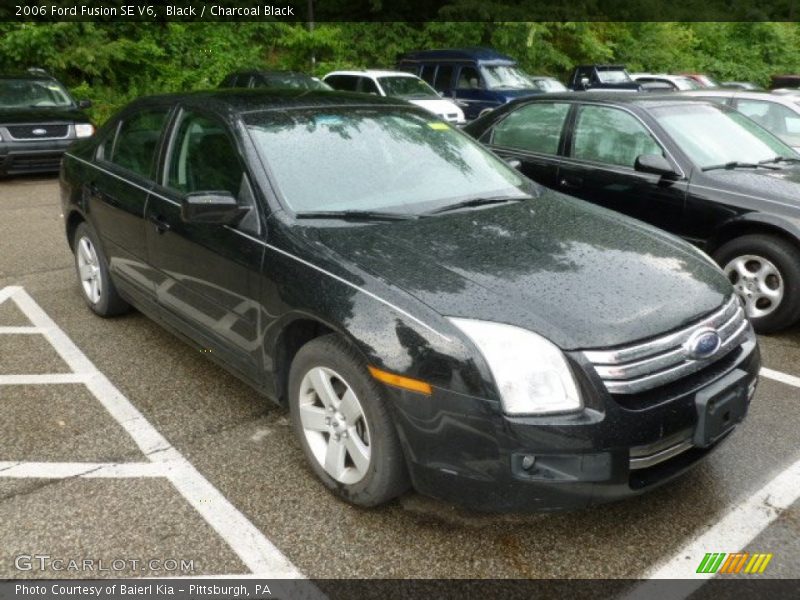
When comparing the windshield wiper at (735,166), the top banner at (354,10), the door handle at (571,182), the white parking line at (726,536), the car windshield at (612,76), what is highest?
the top banner at (354,10)

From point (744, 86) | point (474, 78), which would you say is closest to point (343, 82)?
point (474, 78)

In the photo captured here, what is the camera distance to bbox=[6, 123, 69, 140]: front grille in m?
9.82

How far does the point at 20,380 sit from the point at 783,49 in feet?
119

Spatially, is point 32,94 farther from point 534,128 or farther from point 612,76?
point 612,76

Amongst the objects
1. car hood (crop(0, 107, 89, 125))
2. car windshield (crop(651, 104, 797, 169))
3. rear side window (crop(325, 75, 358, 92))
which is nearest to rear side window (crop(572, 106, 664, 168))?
car windshield (crop(651, 104, 797, 169))

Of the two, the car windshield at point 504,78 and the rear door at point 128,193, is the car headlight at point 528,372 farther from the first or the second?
the car windshield at point 504,78

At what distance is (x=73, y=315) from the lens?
4879 millimetres

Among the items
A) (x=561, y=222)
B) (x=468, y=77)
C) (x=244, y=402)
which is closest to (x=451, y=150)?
(x=561, y=222)

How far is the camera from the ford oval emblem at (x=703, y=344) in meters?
2.52

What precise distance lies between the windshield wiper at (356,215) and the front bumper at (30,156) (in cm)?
839

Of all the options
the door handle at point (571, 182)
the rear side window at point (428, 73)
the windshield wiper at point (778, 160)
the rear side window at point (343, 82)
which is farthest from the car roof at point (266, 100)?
the rear side window at point (428, 73)

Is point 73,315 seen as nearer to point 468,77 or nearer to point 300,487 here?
point 300,487

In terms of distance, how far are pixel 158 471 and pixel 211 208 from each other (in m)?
1.16

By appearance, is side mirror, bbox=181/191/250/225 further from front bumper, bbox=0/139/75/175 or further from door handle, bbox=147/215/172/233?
front bumper, bbox=0/139/75/175
